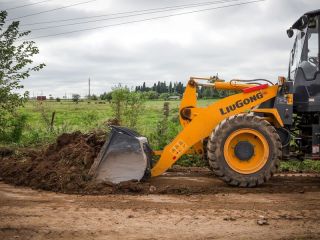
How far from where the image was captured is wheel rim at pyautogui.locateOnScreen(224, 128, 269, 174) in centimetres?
804

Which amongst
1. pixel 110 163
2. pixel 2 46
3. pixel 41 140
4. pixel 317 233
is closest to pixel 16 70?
pixel 2 46

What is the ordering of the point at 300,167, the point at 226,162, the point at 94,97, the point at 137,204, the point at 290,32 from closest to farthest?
the point at 137,204, the point at 226,162, the point at 290,32, the point at 300,167, the point at 94,97

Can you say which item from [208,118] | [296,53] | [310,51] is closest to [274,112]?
[208,118]

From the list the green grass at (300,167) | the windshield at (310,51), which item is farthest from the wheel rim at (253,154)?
the green grass at (300,167)

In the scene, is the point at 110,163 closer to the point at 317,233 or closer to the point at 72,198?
the point at 72,198

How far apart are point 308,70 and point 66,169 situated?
483 centimetres

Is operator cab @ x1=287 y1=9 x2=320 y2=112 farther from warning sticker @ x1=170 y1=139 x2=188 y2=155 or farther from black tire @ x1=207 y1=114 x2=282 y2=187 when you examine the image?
warning sticker @ x1=170 y1=139 x2=188 y2=155

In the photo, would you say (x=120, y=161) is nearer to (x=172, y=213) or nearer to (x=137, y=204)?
(x=137, y=204)

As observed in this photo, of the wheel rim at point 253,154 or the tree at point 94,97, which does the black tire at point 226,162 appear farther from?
the tree at point 94,97

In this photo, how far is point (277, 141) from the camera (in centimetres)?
802

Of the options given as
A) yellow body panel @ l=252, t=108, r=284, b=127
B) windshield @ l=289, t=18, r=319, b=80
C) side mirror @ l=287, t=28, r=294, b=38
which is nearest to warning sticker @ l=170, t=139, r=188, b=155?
yellow body panel @ l=252, t=108, r=284, b=127

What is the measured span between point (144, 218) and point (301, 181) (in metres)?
4.17

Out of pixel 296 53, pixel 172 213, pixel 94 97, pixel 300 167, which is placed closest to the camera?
pixel 172 213

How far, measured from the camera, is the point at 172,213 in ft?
20.8
